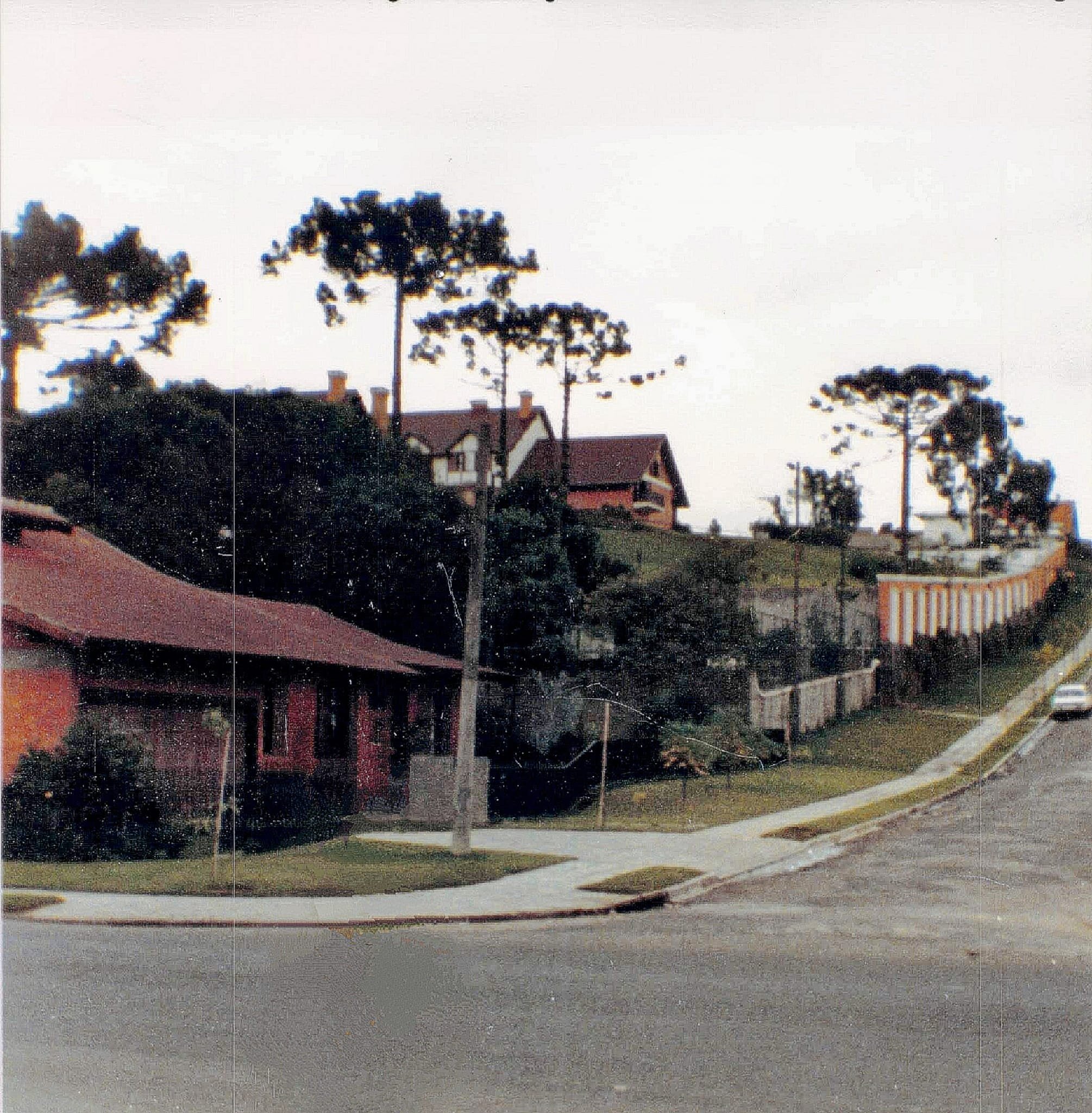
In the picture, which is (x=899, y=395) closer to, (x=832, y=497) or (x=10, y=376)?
(x=832, y=497)

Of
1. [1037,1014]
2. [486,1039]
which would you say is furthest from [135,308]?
[1037,1014]

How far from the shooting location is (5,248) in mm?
9227

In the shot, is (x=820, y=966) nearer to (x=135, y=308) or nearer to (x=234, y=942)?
(x=234, y=942)

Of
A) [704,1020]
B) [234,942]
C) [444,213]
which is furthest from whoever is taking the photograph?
[444,213]

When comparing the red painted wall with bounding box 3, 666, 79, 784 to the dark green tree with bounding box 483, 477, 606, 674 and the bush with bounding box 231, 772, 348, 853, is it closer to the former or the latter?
the bush with bounding box 231, 772, 348, 853

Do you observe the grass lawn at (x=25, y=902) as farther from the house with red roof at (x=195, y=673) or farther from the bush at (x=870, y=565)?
the bush at (x=870, y=565)

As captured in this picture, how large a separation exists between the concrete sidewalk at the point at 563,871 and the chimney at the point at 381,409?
9.12 ft

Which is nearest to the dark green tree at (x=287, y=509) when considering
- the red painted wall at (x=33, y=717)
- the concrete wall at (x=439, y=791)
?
the concrete wall at (x=439, y=791)

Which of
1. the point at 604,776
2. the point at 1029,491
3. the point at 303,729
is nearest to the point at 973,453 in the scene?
the point at 1029,491

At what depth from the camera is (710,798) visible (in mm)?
9641

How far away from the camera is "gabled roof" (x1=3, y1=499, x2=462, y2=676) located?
8.80 meters

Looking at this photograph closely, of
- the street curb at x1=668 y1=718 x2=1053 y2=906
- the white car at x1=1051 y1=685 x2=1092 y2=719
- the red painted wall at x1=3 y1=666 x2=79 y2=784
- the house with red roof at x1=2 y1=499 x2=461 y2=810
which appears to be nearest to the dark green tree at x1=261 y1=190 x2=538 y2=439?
the house with red roof at x1=2 y1=499 x2=461 y2=810

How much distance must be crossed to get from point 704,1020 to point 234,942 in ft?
9.97

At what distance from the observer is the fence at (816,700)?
32.3 feet
